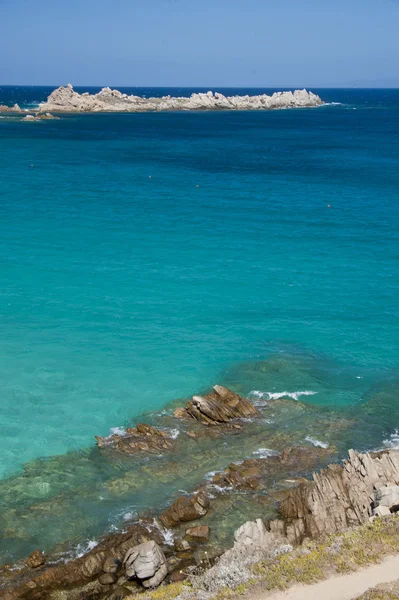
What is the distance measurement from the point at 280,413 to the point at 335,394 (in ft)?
15.5

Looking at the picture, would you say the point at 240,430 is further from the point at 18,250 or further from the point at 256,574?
the point at 18,250

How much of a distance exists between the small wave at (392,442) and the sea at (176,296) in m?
0.13

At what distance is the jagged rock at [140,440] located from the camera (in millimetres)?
30984

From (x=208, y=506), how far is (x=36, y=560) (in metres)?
7.56

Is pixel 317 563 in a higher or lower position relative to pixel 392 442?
higher

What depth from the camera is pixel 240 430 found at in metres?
32.6

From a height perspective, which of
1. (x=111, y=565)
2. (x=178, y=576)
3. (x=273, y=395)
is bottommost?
(x=111, y=565)

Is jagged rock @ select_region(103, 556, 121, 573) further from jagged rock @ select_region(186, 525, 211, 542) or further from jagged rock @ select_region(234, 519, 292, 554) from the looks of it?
jagged rock @ select_region(234, 519, 292, 554)

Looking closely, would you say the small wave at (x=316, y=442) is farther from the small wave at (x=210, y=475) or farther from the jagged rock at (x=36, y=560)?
the jagged rock at (x=36, y=560)

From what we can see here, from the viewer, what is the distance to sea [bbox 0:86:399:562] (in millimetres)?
35969

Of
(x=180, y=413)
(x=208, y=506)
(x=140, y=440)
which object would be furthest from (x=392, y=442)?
(x=140, y=440)

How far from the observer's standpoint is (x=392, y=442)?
31.8 metres

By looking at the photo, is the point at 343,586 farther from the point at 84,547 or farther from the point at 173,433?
the point at 173,433

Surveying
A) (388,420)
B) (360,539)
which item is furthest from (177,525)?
(388,420)
